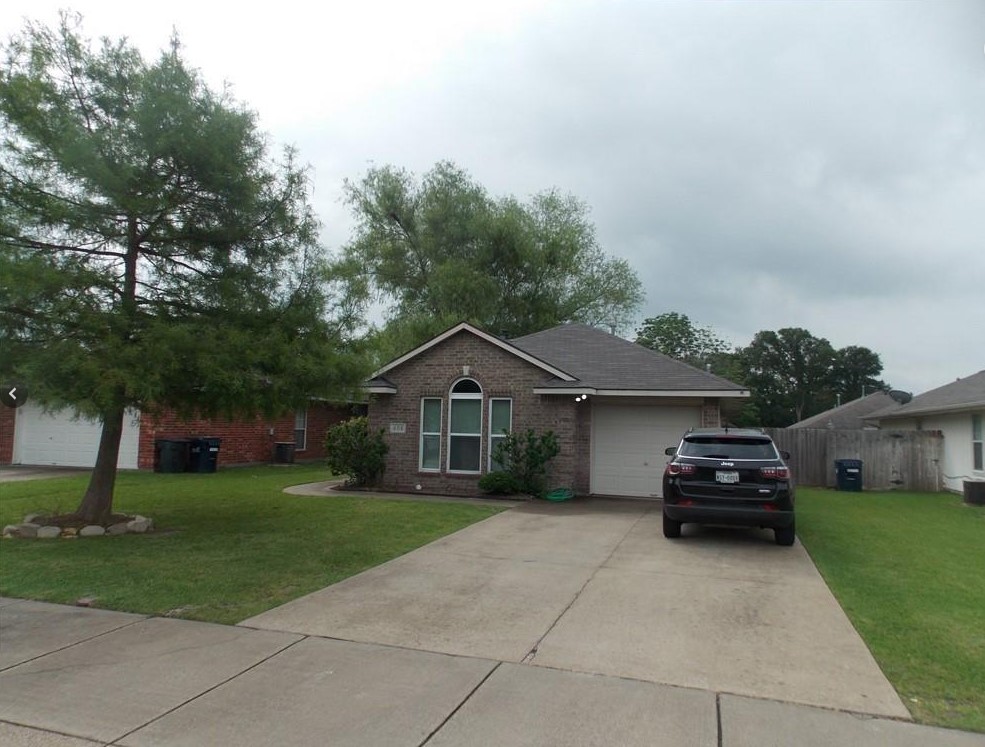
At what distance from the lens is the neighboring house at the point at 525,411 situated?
1498cm

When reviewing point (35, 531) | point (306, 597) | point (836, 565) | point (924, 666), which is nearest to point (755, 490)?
point (836, 565)

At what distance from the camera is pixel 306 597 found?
263 inches

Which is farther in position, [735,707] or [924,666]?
[924,666]

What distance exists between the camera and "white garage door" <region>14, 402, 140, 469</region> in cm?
2100

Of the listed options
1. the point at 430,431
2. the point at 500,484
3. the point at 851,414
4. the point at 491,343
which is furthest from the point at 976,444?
the point at 851,414

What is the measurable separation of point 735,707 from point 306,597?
13.6ft

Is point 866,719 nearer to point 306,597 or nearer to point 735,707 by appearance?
point 735,707

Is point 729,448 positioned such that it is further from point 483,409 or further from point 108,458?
point 108,458

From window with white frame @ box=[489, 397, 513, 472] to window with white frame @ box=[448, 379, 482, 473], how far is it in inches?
10.9

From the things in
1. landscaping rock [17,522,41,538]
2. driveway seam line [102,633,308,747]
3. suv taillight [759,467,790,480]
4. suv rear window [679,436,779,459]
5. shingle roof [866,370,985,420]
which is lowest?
driveway seam line [102,633,308,747]

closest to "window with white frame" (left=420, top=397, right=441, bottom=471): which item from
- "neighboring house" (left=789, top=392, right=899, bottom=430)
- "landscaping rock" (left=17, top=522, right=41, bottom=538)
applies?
"landscaping rock" (left=17, top=522, right=41, bottom=538)

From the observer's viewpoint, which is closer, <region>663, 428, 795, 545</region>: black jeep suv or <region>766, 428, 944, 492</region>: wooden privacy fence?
<region>663, 428, 795, 545</region>: black jeep suv

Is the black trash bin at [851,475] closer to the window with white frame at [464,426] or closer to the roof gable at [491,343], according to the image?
the roof gable at [491,343]

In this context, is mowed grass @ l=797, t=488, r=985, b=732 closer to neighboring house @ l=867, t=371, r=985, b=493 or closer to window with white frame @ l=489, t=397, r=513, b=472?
neighboring house @ l=867, t=371, r=985, b=493
